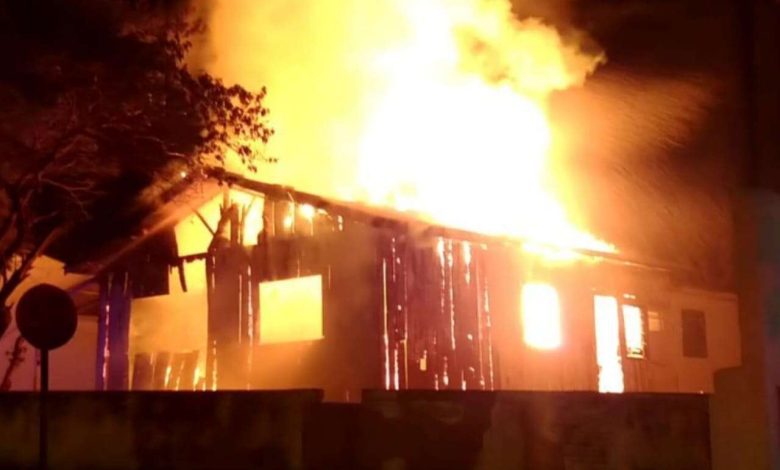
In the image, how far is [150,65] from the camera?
13.3m

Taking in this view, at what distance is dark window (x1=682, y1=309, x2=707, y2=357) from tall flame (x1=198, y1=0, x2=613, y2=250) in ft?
13.0

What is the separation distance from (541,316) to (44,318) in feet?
25.2

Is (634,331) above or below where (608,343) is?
above

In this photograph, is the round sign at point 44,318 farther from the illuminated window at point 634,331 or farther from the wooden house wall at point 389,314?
the illuminated window at point 634,331

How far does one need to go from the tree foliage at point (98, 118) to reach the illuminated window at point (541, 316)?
4.90m

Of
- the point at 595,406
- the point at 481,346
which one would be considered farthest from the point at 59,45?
the point at 595,406

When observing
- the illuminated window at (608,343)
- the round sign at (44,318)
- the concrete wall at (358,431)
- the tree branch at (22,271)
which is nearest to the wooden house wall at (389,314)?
the illuminated window at (608,343)

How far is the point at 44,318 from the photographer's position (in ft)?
28.9

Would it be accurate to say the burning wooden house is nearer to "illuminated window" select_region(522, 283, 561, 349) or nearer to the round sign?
"illuminated window" select_region(522, 283, 561, 349)

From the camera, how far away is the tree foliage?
499 inches

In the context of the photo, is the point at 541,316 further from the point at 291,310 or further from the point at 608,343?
the point at 291,310

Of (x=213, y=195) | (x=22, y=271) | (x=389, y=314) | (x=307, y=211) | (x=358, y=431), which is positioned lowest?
(x=358, y=431)

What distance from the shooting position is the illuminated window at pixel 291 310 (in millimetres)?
13133

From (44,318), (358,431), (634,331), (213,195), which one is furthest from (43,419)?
(634,331)
